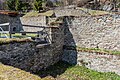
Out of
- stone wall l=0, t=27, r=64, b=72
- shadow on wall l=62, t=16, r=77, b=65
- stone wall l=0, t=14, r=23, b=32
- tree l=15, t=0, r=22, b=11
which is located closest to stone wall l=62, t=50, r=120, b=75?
shadow on wall l=62, t=16, r=77, b=65

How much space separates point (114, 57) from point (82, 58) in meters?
2.01

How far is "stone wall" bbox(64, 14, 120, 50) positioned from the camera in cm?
1201

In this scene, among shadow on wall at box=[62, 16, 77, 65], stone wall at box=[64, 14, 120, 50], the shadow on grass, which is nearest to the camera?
the shadow on grass

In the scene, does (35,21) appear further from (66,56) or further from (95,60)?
(95,60)

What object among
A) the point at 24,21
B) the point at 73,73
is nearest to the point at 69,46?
the point at 73,73

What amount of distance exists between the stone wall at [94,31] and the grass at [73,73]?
1.74 metres

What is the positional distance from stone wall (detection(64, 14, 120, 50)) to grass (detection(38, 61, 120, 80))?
1.74 m

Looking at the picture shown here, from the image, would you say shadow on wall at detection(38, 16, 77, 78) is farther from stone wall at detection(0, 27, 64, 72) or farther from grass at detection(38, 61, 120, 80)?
stone wall at detection(0, 27, 64, 72)

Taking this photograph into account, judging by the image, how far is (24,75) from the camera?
5020mm

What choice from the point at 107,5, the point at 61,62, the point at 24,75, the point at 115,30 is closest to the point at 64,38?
the point at 61,62

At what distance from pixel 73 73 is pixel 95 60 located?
1.54m

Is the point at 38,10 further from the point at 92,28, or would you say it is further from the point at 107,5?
the point at 92,28

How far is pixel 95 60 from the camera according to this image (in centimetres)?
1174

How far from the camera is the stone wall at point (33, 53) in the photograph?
29.4ft
